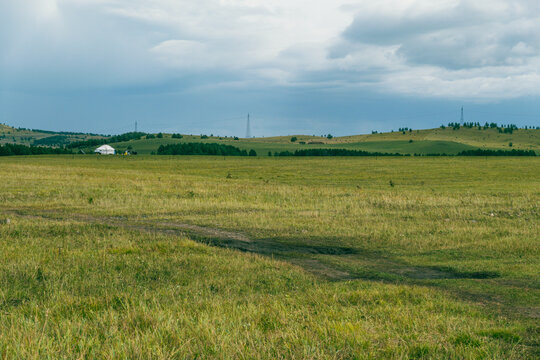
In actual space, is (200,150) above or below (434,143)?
below

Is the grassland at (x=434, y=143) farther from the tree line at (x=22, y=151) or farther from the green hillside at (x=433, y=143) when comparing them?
the tree line at (x=22, y=151)

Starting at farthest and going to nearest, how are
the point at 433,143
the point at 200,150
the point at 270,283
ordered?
1. the point at 433,143
2. the point at 200,150
3. the point at 270,283

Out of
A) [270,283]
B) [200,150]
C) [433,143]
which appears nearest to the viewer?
[270,283]

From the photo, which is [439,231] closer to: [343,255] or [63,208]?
[343,255]

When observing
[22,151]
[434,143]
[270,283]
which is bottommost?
[270,283]

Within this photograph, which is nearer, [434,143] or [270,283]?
[270,283]

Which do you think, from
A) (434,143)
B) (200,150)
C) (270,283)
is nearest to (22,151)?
(200,150)

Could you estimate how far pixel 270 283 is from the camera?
10891mm

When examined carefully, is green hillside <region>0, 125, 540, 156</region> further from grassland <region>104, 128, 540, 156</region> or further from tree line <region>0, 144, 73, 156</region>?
tree line <region>0, 144, 73, 156</region>

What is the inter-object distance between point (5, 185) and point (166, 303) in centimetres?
3375

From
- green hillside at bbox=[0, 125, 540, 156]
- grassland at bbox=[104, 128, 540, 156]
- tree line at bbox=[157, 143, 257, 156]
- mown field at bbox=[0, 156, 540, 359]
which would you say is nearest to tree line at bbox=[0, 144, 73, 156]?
green hillside at bbox=[0, 125, 540, 156]

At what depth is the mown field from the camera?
20.0ft

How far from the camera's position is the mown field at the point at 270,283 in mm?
6082

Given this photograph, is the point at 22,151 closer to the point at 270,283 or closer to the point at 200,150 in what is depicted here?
the point at 200,150
